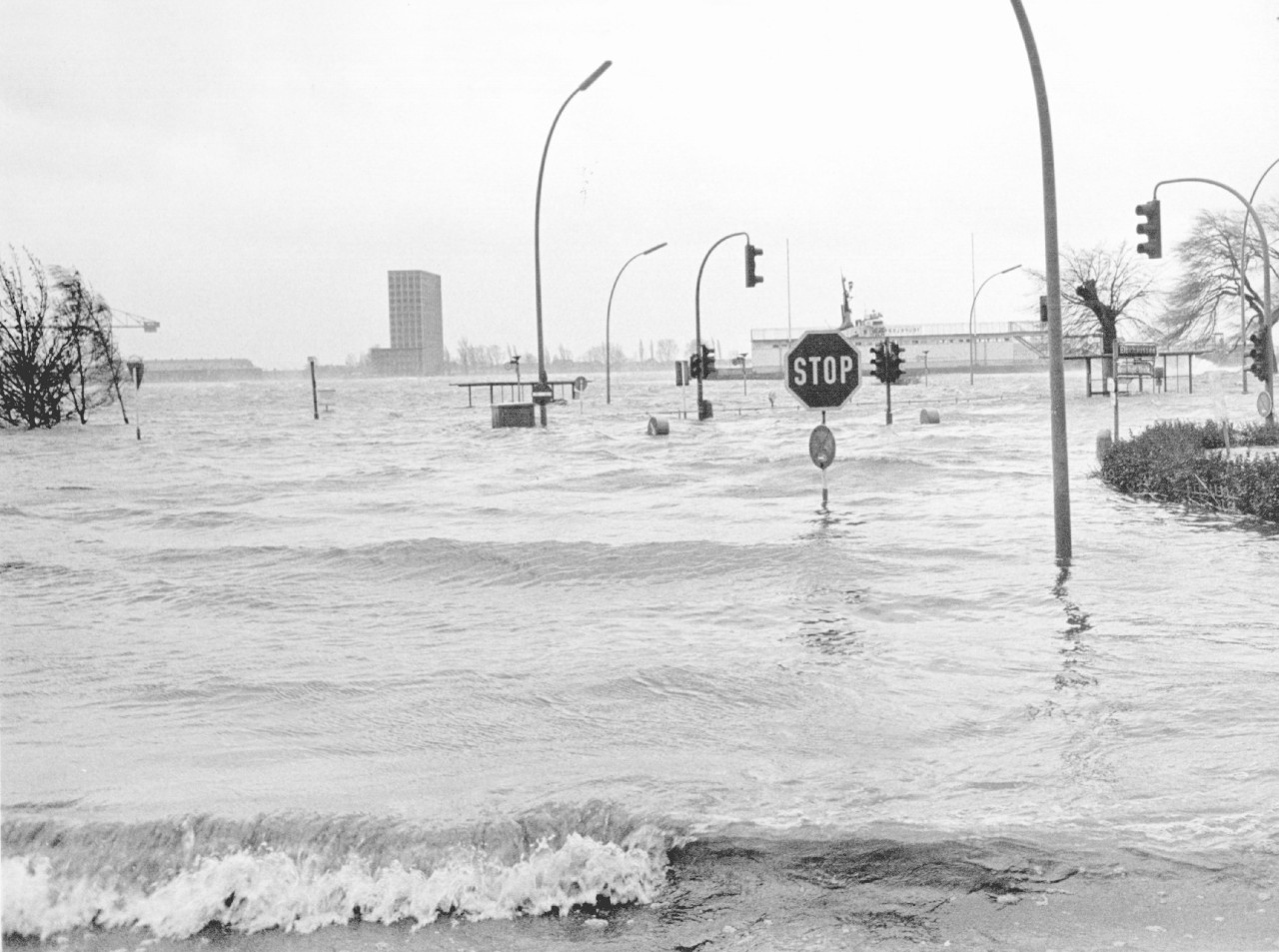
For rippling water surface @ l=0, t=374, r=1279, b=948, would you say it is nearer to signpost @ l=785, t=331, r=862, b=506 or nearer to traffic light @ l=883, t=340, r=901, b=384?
signpost @ l=785, t=331, r=862, b=506

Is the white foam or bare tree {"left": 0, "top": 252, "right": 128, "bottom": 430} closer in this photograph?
the white foam

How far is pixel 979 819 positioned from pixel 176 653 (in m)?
6.34

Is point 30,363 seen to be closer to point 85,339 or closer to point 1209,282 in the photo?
point 85,339

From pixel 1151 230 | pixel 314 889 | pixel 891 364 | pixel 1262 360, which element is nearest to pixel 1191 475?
pixel 1151 230

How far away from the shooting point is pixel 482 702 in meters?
7.64

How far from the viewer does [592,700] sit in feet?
25.1

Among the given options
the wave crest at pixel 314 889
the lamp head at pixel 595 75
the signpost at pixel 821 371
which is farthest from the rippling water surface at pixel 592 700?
the lamp head at pixel 595 75

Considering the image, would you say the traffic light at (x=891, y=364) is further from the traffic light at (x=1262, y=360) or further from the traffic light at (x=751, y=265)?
the traffic light at (x=1262, y=360)

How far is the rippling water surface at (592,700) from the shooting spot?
16.3 feet

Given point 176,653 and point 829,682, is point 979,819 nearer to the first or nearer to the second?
point 829,682

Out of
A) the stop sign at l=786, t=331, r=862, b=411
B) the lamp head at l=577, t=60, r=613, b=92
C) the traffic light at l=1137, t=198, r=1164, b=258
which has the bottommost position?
the stop sign at l=786, t=331, r=862, b=411

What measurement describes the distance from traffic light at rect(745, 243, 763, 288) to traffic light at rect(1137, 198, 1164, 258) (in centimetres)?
1704

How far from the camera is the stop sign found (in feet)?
50.3

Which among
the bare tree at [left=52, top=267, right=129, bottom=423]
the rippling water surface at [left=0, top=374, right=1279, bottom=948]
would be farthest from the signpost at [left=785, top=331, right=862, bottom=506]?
the bare tree at [left=52, top=267, right=129, bottom=423]
